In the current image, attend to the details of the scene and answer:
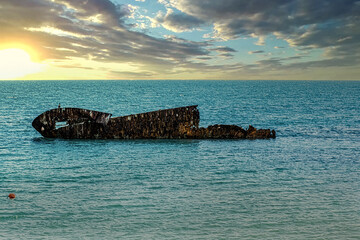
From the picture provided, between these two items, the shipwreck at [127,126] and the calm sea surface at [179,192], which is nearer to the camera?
the calm sea surface at [179,192]

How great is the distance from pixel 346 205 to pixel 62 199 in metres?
15.2

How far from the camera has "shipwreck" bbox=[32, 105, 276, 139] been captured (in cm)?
3828

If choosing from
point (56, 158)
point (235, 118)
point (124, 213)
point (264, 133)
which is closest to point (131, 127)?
point (56, 158)

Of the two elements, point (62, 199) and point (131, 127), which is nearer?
point (62, 199)

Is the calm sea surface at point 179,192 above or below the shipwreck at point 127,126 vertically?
below

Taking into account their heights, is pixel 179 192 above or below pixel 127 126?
below

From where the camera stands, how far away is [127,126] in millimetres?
38594

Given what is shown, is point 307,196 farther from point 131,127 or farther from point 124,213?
point 131,127

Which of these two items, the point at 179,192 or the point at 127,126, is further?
the point at 127,126

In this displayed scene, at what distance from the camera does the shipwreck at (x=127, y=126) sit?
38281 mm

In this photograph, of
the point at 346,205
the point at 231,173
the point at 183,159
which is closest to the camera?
the point at 346,205

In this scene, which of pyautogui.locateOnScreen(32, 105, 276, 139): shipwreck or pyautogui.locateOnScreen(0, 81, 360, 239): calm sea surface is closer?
pyautogui.locateOnScreen(0, 81, 360, 239): calm sea surface

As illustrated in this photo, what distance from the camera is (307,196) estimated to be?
56.9 ft

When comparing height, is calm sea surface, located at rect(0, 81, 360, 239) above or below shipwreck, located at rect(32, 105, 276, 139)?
below
